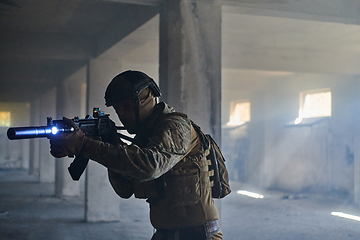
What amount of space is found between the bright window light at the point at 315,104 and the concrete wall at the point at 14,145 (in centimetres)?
1437

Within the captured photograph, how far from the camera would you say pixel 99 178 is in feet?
23.2

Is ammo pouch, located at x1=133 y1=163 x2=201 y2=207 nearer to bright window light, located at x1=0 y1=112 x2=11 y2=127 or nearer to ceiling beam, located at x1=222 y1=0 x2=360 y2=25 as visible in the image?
ceiling beam, located at x1=222 y1=0 x2=360 y2=25

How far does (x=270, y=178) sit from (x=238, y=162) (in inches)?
88.1

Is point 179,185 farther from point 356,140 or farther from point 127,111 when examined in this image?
point 356,140

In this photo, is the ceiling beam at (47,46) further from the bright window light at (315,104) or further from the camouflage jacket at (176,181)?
the bright window light at (315,104)

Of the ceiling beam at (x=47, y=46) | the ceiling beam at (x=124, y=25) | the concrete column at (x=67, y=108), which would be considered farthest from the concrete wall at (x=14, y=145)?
the ceiling beam at (x=124, y=25)

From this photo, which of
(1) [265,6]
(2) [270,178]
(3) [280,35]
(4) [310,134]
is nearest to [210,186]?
(1) [265,6]

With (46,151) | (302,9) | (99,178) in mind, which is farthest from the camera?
(46,151)

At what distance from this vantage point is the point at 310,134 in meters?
11.2

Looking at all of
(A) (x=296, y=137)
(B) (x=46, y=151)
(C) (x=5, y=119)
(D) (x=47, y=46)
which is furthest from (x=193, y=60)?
(C) (x=5, y=119)

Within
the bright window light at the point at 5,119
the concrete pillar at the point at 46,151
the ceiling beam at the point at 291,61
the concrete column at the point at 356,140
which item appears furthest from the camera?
the bright window light at the point at 5,119

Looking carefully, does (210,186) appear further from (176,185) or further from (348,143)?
(348,143)

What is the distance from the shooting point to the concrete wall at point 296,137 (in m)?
10.0

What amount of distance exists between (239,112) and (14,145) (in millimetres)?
12106
